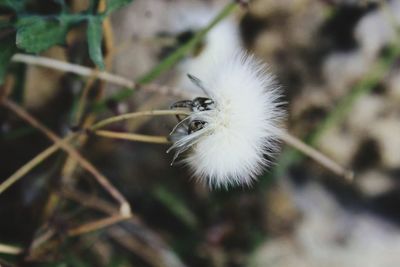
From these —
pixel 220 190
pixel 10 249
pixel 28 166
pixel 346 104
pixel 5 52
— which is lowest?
pixel 10 249

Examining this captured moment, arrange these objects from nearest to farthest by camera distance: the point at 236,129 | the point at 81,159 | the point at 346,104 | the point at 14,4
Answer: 1. the point at 236,129
2. the point at 14,4
3. the point at 81,159
4. the point at 346,104

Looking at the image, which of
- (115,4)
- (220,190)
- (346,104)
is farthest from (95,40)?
(346,104)

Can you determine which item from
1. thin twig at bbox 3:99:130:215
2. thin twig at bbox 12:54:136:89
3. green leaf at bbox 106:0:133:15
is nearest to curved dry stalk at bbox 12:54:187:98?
thin twig at bbox 12:54:136:89

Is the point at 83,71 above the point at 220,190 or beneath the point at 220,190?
beneath

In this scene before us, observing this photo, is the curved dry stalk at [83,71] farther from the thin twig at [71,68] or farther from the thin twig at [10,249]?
the thin twig at [10,249]

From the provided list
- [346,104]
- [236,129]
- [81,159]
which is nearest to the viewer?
[236,129]

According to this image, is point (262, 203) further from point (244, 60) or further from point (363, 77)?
point (244, 60)

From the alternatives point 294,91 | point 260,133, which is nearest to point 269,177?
point 294,91

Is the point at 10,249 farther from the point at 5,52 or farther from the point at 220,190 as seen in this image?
the point at 220,190
